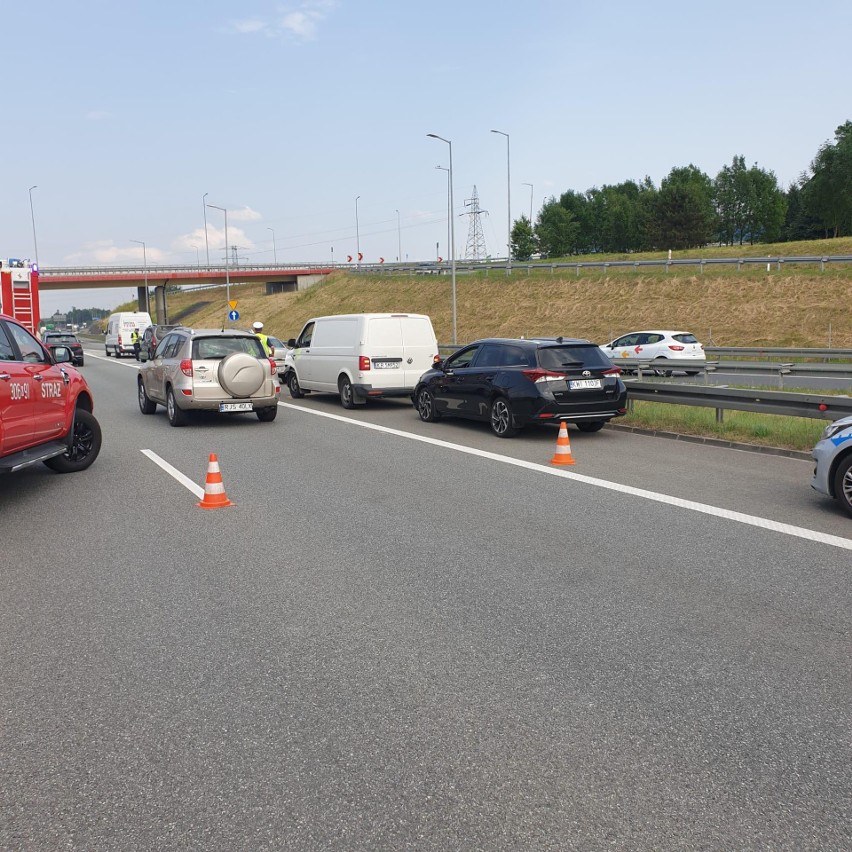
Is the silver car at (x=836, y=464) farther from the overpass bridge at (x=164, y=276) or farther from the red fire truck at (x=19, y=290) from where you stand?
the overpass bridge at (x=164, y=276)

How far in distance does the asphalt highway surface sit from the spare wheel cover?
20.1 feet

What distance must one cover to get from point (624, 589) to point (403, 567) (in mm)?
1533

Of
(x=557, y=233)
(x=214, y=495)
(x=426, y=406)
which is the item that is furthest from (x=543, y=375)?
(x=557, y=233)

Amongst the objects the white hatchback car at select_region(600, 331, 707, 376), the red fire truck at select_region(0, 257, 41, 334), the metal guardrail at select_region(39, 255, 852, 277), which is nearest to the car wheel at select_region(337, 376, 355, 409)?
the red fire truck at select_region(0, 257, 41, 334)

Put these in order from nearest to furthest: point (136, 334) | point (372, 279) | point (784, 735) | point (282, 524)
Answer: point (784, 735), point (282, 524), point (136, 334), point (372, 279)

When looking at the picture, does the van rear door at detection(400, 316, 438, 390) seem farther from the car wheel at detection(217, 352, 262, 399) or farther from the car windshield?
the car wheel at detection(217, 352, 262, 399)

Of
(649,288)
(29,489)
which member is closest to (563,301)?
(649,288)

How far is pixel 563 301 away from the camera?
52.5m

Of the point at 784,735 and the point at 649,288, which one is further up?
the point at 649,288

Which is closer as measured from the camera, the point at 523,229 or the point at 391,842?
the point at 391,842

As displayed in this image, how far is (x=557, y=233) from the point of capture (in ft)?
340

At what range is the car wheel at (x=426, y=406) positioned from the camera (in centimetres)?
1535

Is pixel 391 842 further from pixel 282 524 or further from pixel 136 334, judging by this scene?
pixel 136 334

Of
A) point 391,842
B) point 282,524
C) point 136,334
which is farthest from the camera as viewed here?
point 136,334
